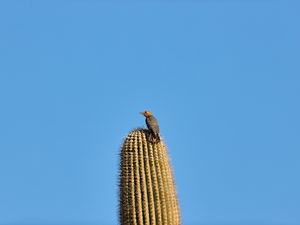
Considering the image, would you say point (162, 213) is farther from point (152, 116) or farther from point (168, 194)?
point (152, 116)

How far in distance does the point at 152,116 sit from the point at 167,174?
143cm

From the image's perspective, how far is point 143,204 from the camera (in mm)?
25203

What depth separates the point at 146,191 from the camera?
82.7 ft

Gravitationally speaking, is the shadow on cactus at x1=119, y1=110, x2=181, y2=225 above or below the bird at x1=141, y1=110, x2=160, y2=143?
below

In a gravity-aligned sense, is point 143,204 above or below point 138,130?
below

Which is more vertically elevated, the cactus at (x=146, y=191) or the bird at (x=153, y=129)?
the bird at (x=153, y=129)

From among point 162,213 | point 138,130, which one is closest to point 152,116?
point 138,130

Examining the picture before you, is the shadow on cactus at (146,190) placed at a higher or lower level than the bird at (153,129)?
lower

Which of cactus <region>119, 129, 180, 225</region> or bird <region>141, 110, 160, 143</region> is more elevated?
bird <region>141, 110, 160, 143</region>

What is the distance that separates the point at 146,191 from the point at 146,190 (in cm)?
2

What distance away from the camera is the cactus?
25.1m

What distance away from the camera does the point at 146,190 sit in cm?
2520

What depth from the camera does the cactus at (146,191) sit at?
2512cm

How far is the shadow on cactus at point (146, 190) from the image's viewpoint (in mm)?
25141
